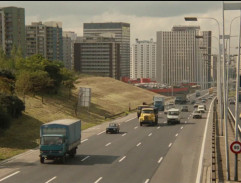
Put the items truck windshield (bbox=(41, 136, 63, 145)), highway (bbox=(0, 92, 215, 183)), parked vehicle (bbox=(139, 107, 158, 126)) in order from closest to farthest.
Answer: highway (bbox=(0, 92, 215, 183)) → truck windshield (bbox=(41, 136, 63, 145)) → parked vehicle (bbox=(139, 107, 158, 126))

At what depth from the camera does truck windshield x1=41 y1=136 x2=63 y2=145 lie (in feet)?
117

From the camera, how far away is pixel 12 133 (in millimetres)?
52406

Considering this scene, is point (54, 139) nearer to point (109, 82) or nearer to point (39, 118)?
point (39, 118)

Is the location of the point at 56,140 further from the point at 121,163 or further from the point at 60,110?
the point at 60,110

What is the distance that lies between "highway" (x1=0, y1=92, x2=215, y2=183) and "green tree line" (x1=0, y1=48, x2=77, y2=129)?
37.5ft

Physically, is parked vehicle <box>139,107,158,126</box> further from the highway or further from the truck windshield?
the truck windshield

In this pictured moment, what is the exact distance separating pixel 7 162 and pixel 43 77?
152 feet

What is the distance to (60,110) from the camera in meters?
80.4

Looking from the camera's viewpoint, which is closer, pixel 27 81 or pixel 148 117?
pixel 148 117

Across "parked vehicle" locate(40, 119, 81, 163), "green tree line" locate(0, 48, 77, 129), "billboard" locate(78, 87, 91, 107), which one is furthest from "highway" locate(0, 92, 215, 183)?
"billboard" locate(78, 87, 91, 107)

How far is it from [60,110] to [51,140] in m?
44.9

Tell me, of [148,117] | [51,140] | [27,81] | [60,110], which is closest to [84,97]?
[60,110]

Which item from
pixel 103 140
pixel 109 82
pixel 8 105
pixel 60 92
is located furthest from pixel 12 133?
pixel 109 82

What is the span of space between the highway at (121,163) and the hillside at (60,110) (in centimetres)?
544
